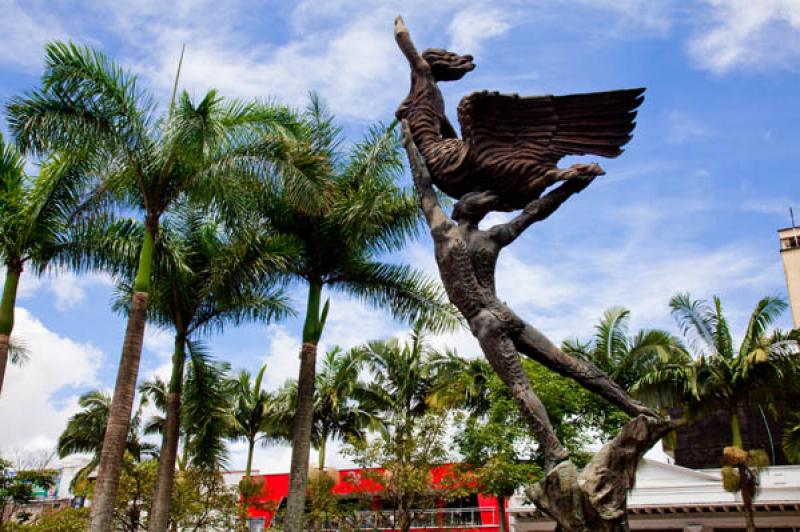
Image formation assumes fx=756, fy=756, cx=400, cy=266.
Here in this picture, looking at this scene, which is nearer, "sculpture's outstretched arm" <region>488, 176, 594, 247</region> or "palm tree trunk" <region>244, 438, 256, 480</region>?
"sculpture's outstretched arm" <region>488, 176, 594, 247</region>

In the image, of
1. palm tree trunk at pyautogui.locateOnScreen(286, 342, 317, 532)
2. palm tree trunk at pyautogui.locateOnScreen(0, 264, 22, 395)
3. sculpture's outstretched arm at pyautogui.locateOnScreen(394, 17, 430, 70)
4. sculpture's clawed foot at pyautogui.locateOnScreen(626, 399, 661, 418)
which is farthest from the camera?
palm tree trunk at pyautogui.locateOnScreen(286, 342, 317, 532)

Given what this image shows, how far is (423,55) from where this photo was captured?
6.84m

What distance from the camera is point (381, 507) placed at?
755 inches

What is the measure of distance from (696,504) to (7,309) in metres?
17.6

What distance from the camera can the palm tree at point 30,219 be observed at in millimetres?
11727

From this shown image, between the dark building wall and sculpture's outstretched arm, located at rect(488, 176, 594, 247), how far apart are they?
21.4 meters

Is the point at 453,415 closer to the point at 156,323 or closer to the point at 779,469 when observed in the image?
the point at 156,323

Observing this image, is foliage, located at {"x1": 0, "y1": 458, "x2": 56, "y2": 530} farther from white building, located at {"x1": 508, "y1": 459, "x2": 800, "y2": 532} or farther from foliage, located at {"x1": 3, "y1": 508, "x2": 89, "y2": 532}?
white building, located at {"x1": 508, "y1": 459, "x2": 800, "y2": 532}

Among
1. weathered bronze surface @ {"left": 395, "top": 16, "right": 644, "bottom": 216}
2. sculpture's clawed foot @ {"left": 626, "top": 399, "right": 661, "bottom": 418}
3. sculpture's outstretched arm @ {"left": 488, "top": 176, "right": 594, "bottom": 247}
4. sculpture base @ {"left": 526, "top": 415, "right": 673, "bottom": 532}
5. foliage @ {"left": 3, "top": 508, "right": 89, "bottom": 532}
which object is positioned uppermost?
weathered bronze surface @ {"left": 395, "top": 16, "right": 644, "bottom": 216}

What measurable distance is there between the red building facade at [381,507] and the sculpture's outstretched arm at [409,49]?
10546 millimetres

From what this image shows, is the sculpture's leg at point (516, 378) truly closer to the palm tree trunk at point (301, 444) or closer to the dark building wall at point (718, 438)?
the palm tree trunk at point (301, 444)

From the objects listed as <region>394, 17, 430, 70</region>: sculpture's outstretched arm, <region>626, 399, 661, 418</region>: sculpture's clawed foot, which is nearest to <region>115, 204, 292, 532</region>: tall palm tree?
<region>394, 17, 430, 70</region>: sculpture's outstretched arm

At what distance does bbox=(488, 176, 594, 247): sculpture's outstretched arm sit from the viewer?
5812 mm

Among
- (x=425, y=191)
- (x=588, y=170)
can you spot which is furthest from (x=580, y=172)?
(x=425, y=191)
